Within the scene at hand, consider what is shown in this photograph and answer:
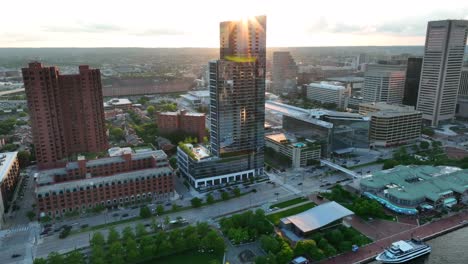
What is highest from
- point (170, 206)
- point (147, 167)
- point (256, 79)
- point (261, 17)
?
point (261, 17)

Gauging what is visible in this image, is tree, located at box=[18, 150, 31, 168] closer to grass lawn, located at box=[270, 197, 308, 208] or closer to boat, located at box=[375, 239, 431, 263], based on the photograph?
grass lawn, located at box=[270, 197, 308, 208]

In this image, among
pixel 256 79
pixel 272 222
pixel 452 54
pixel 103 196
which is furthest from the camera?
pixel 452 54

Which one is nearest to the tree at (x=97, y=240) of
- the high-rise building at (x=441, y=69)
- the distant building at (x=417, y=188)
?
the distant building at (x=417, y=188)

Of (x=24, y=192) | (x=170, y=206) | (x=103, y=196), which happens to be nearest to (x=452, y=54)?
(x=170, y=206)

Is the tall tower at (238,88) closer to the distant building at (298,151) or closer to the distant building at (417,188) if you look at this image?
the distant building at (298,151)

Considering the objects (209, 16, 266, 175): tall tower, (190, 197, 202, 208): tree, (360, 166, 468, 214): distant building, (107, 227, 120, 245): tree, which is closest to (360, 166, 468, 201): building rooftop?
(360, 166, 468, 214): distant building

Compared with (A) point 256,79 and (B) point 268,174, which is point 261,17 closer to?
(A) point 256,79
